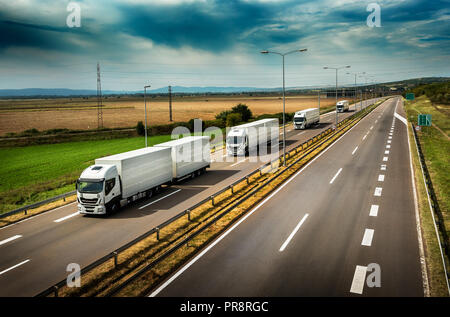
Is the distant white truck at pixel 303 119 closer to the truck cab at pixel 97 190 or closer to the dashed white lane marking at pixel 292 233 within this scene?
the dashed white lane marking at pixel 292 233

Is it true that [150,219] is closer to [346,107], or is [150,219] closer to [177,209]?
[177,209]

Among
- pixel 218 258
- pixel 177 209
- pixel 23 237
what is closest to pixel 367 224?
pixel 218 258

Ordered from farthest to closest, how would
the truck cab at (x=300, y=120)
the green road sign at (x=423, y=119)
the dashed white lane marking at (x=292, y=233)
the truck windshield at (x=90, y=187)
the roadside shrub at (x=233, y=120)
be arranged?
the roadside shrub at (x=233, y=120) → the truck cab at (x=300, y=120) → the green road sign at (x=423, y=119) → the truck windshield at (x=90, y=187) → the dashed white lane marking at (x=292, y=233)

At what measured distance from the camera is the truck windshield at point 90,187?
18.4m

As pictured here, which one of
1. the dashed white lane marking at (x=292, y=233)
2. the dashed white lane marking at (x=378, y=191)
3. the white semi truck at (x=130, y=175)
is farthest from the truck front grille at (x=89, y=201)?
the dashed white lane marking at (x=378, y=191)

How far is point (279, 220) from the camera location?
17.0 metres

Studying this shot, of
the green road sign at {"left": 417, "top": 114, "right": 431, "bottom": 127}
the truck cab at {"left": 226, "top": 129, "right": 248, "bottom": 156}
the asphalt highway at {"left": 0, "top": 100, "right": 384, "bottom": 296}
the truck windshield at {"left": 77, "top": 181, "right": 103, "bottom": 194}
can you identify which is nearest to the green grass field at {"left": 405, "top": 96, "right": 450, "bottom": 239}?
the green road sign at {"left": 417, "top": 114, "right": 431, "bottom": 127}

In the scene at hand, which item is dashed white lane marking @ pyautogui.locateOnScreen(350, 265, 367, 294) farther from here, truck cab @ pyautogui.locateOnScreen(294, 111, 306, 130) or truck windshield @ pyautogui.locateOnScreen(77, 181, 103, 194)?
truck cab @ pyautogui.locateOnScreen(294, 111, 306, 130)

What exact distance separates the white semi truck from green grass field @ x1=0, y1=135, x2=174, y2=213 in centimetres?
861

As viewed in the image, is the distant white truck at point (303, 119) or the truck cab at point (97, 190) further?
the distant white truck at point (303, 119)

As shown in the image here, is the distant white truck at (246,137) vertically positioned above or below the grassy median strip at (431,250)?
above

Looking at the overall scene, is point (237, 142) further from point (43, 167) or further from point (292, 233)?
point (43, 167)
